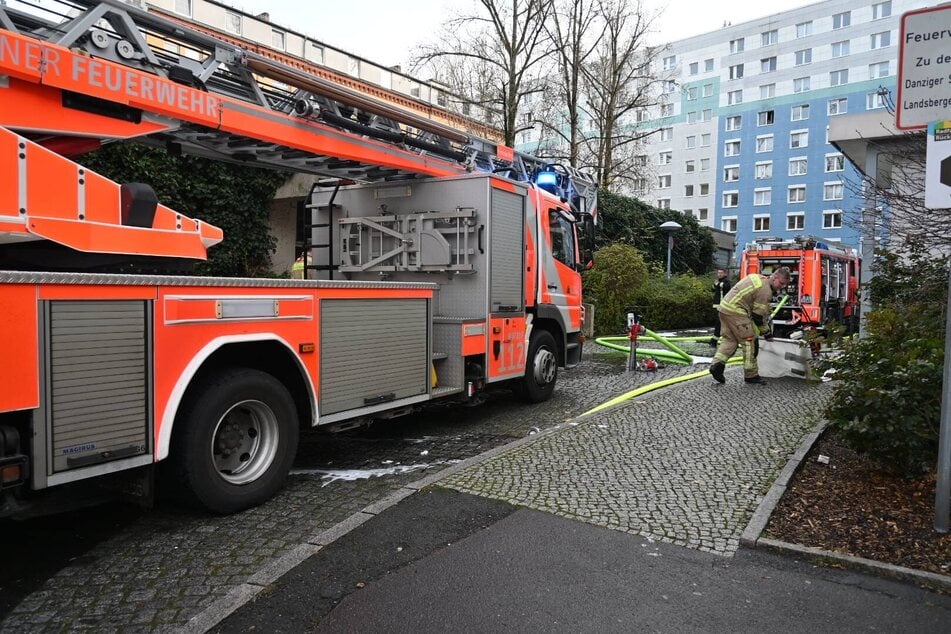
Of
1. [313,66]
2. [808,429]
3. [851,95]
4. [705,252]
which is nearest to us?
[808,429]

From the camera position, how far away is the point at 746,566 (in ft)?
12.3

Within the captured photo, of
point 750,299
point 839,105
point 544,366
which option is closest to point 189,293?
point 544,366

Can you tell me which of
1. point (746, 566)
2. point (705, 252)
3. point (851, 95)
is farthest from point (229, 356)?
point (851, 95)

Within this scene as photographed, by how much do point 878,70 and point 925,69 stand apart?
2296 inches

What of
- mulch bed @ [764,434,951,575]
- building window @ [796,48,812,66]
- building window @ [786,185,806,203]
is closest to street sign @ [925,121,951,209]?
mulch bed @ [764,434,951,575]

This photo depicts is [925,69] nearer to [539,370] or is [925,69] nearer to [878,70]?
[539,370]

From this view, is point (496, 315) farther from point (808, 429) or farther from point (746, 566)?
point (746, 566)

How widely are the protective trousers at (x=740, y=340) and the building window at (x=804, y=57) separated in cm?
5567

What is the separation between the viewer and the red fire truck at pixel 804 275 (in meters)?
18.3

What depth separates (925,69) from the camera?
3.96 metres

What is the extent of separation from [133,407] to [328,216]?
4.73m

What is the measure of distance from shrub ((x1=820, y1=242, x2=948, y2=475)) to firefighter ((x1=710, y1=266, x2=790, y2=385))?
3.66m

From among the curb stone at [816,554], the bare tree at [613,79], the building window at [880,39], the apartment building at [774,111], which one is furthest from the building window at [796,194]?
the curb stone at [816,554]

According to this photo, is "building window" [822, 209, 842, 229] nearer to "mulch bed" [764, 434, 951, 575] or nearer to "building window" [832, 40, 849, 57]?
"building window" [832, 40, 849, 57]
